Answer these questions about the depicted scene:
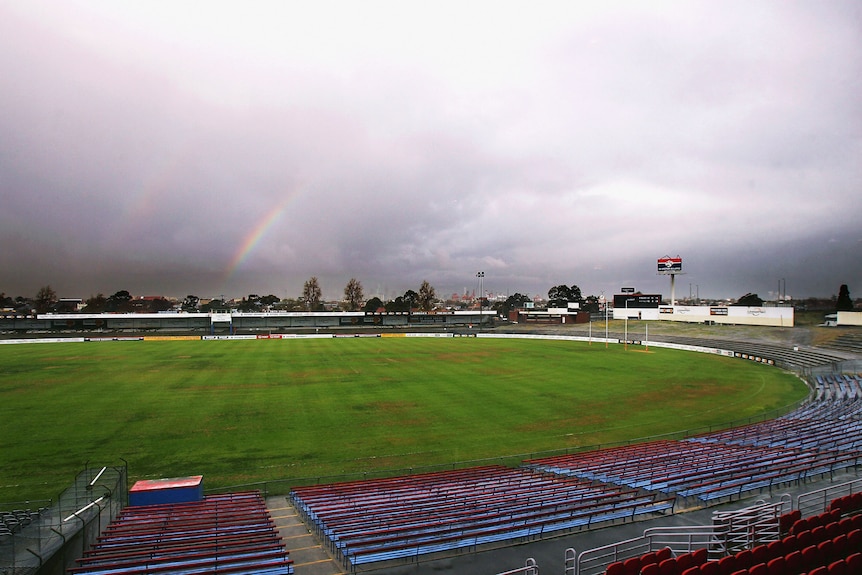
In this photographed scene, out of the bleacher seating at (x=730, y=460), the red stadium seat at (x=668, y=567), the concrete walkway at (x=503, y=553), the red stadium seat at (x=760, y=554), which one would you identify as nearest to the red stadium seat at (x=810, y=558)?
the red stadium seat at (x=760, y=554)

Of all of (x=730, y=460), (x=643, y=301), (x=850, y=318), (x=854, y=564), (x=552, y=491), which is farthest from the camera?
(x=643, y=301)

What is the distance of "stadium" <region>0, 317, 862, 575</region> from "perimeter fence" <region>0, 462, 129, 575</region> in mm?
40

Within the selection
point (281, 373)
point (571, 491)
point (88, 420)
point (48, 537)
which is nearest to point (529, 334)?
point (281, 373)

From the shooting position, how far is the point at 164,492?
48.7ft

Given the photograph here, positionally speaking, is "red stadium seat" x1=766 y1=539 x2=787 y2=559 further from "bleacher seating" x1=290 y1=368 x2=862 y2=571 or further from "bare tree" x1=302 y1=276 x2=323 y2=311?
"bare tree" x1=302 y1=276 x2=323 y2=311

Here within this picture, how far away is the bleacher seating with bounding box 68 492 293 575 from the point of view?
9.20 m

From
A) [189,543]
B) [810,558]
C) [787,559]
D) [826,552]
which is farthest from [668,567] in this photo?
[189,543]

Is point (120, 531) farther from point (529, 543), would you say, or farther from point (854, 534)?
point (854, 534)

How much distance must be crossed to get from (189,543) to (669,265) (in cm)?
12786

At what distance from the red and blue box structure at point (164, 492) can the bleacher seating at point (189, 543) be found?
24.6 inches

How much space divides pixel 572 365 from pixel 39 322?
118 meters

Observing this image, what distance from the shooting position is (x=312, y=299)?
602ft

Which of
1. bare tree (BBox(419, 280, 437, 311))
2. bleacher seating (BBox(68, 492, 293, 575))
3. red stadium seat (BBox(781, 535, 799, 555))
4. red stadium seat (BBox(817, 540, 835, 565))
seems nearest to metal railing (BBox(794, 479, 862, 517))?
red stadium seat (BBox(781, 535, 799, 555))

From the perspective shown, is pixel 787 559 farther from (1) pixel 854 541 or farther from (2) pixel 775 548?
(1) pixel 854 541
